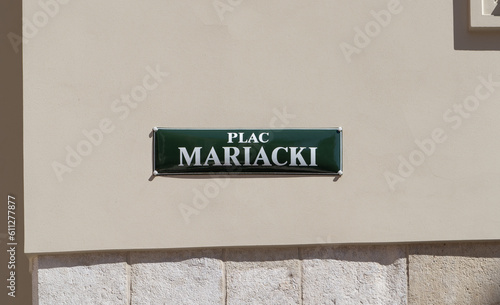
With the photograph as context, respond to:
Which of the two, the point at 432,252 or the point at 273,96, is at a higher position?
the point at 273,96

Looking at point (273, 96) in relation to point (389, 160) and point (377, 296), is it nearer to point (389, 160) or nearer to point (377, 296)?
point (389, 160)

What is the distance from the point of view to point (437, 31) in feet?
15.0

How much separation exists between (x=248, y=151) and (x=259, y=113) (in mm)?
271

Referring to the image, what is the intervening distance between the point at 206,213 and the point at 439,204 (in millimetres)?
1611

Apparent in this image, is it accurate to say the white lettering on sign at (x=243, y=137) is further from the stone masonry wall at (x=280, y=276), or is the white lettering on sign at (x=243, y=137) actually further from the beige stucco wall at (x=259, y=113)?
the stone masonry wall at (x=280, y=276)

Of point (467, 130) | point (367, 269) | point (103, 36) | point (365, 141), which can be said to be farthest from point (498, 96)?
point (103, 36)

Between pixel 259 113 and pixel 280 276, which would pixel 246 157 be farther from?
pixel 280 276

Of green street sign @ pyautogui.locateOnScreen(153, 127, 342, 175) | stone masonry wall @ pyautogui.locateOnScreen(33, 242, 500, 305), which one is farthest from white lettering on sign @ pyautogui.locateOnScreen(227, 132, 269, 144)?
stone masonry wall @ pyautogui.locateOnScreen(33, 242, 500, 305)

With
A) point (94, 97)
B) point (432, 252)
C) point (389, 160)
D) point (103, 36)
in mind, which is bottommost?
point (432, 252)

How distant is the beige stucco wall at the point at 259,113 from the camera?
437 cm

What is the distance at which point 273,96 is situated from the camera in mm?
4488

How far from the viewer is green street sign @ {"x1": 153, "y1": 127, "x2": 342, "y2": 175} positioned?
4.42 meters

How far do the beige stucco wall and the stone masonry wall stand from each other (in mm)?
113

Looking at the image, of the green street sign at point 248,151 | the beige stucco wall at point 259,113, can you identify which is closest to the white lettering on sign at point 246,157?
the green street sign at point 248,151
